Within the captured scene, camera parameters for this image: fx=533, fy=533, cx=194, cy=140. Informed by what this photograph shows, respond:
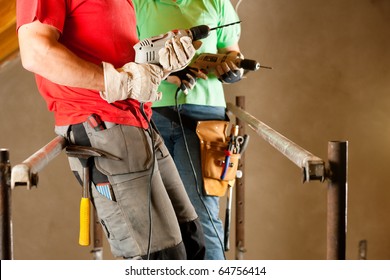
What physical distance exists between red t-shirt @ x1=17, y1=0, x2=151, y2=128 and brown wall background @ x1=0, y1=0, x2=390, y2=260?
1.57m

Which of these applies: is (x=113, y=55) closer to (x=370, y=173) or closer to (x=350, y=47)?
(x=350, y=47)

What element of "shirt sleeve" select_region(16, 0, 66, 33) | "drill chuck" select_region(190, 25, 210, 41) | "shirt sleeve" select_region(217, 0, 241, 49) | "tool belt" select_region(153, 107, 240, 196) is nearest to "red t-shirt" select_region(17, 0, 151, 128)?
"shirt sleeve" select_region(16, 0, 66, 33)

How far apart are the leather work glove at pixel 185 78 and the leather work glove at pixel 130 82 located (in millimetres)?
550

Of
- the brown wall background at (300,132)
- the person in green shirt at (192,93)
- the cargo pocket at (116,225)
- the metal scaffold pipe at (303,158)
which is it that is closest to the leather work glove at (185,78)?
the person in green shirt at (192,93)

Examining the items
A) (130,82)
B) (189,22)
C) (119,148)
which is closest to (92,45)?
(130,82)

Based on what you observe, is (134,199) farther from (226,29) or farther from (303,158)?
(226,29)

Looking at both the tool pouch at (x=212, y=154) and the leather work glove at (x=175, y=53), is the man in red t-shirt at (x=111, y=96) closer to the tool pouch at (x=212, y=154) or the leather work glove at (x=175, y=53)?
the leather work glove at (x=175, y=53)

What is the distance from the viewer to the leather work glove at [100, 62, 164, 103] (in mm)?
1216

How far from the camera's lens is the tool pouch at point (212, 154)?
197cm

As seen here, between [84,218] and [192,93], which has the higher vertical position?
[192,93]

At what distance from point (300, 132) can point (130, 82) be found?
80.5 inches

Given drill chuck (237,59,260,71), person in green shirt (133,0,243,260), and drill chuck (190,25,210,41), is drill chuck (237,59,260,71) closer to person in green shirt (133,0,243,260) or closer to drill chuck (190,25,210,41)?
person in green shirt (133,0,243,260)

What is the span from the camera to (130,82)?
4.08ft

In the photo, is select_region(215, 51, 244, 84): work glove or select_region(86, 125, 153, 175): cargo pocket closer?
select_region(86, 125, 153, 175): cargo pocket
